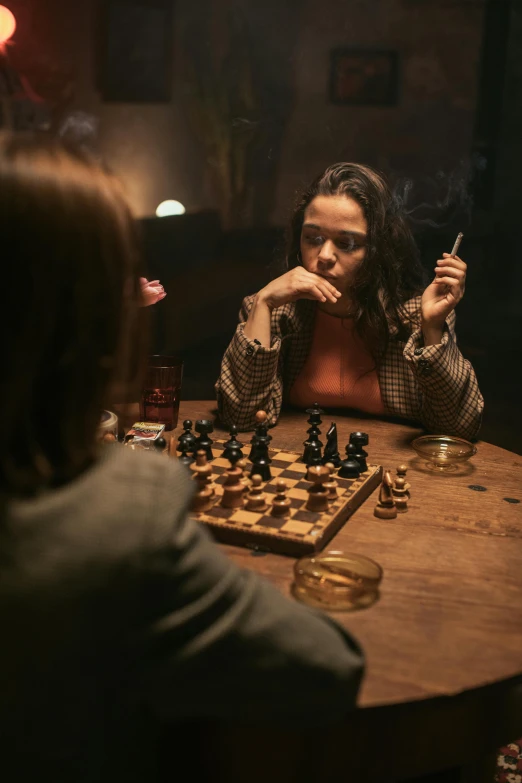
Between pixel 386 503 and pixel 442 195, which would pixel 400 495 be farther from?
pixel 442 195

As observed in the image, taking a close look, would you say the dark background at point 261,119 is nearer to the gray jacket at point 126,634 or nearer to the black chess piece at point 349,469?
the black chess piece at point 349,469

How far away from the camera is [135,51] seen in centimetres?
317

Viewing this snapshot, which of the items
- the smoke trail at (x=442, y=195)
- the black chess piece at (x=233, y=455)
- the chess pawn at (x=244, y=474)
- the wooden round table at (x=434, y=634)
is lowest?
the wooden round table at (x=434, y=634)

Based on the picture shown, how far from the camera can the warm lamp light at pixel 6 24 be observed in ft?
10.1

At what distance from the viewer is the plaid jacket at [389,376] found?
7.76 ft

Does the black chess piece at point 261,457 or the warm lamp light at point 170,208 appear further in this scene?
the warm lamp light at point 170,208

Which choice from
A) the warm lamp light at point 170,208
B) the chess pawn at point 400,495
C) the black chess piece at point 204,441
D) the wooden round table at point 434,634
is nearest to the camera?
the wooden round table at point 434,634

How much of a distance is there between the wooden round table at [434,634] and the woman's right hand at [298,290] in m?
0.77

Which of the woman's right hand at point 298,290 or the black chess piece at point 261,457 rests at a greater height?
the woman's right hand at point 298,290

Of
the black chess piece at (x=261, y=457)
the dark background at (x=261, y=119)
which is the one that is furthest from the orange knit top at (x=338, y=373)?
the dark background at (x=261, y=119)

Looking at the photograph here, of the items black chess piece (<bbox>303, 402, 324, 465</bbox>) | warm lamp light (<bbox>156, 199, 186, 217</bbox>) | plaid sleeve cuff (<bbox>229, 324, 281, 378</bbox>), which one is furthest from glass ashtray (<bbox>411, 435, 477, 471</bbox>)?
warm lamp light (<bbox>156, 199, 186, 217</bbox>)

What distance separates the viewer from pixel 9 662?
2.91ft

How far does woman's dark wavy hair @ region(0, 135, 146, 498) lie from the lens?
85 centimetres

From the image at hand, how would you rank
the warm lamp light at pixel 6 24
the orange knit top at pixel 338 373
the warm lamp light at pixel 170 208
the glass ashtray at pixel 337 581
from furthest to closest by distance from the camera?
the warm lamp light at pixel 170 208 → the warm lamp light at pixel 6 24 → the orange knit top at pixel 338 373 → the glass ashtray at pixel 337 581
